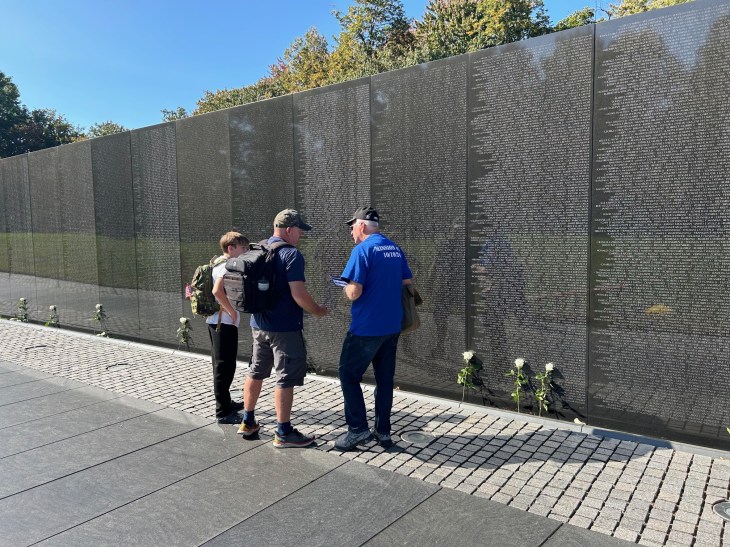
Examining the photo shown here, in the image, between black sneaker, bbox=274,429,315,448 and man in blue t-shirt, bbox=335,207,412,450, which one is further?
black sneaker, bbox=274,429,315,448

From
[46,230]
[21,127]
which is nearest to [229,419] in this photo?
[46,230]

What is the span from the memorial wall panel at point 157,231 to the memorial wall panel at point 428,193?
390 centimetres

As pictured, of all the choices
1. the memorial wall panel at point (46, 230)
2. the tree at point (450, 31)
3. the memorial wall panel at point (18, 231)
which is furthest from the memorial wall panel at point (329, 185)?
the tree at point (450, 31)

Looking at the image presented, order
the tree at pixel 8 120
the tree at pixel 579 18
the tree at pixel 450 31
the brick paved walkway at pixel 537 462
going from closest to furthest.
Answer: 1. the brick paved walkway at pixel 537 462
2. the tree at pixel 450 31
3. the tree at pixel 579 18
4. the tree at pixel 8 120

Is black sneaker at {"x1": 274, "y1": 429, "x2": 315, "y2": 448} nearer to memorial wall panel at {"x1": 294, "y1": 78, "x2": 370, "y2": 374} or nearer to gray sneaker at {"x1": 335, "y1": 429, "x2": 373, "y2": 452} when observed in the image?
gray sneaker at {"x1": 335, "y1": 429, "x2": 373, "y2": 452}

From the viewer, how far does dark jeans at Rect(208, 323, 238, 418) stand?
5.12 m

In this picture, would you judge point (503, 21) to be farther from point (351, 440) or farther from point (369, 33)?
point (351, 440)

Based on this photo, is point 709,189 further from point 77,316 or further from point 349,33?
point 349,33

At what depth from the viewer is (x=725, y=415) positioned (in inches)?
169

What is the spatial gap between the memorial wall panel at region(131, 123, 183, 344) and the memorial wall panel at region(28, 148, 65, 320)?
2.70 meters

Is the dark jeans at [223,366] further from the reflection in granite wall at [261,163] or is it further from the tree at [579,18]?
the tree at [579,18]

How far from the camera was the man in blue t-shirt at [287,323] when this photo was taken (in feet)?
14.2

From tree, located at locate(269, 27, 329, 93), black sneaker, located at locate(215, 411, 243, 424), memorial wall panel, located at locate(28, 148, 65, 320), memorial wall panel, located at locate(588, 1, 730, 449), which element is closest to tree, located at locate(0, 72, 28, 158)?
tree, located at locate(269, 27, 329, 93)

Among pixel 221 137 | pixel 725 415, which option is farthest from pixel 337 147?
pixel 725 415
